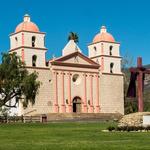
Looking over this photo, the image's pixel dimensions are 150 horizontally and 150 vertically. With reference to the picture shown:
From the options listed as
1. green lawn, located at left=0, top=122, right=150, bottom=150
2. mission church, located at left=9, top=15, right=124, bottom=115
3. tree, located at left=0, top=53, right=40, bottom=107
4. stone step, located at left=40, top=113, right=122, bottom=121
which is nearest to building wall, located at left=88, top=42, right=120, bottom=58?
mission church, located at left=9, top=15, right=124, bottom=115

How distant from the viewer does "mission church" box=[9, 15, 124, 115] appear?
76.7 meters

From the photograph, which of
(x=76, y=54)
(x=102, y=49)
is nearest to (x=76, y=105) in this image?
(x=76, y=54)

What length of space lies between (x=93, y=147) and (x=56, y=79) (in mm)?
59865

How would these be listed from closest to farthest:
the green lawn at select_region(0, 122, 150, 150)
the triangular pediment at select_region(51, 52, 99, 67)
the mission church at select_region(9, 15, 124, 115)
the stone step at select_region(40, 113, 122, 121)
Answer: the green lawn at select_region(0, 122, 150, 150) → the stone step at select_region(40, 113, 122, 121) → the mission church at select_region(9, 15, 124, 115) → the triangular pediment at select_region(51, 52, 99, 67)

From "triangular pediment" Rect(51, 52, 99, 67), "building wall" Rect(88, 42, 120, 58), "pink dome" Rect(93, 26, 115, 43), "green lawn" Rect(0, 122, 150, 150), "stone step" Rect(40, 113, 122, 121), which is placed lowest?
"green lawn" Rect(0, 122, 150, 150)

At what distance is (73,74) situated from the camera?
8162 cm

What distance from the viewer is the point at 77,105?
82.2 metres

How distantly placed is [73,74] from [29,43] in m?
9.48

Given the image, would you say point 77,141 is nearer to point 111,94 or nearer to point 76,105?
point 76,105

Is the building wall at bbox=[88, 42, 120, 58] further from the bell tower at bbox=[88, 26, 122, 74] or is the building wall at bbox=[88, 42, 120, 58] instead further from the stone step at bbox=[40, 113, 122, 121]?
the stone step at bbox=[40, 113, 122, 121]

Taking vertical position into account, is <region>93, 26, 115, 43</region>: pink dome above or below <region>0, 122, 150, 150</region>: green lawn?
above

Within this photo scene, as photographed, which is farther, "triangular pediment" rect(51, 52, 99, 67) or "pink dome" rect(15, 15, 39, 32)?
"triangular pediment" rect(51, 52, 99, 67)

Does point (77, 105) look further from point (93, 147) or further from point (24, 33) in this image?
point (93, 147)

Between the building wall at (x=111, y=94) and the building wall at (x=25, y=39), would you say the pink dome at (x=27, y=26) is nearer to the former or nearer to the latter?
the building wall at (x=25, y=39)
